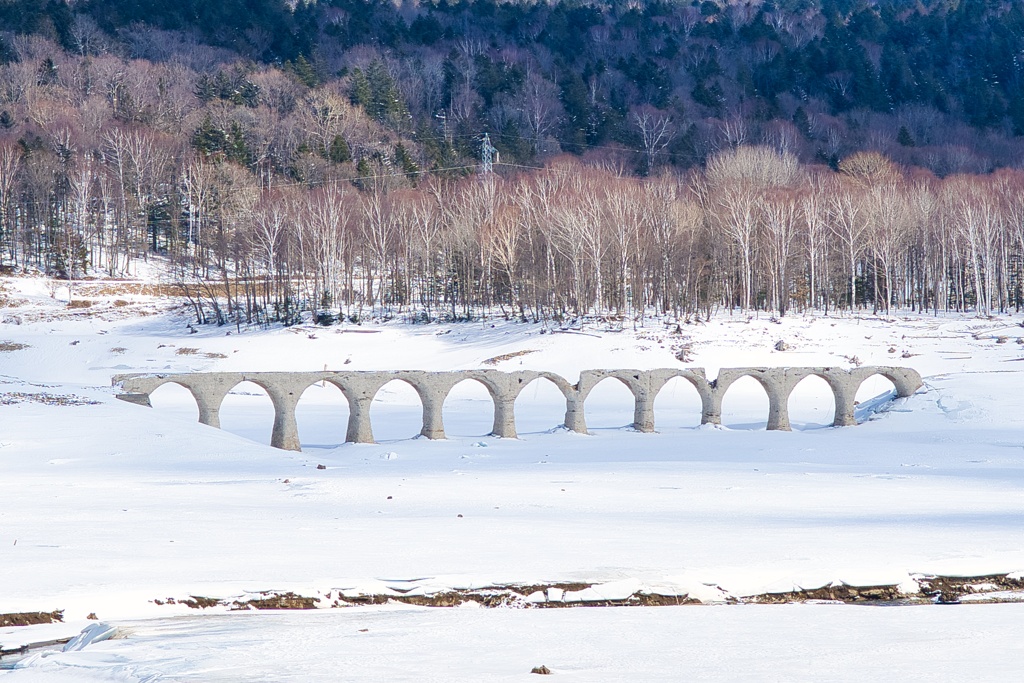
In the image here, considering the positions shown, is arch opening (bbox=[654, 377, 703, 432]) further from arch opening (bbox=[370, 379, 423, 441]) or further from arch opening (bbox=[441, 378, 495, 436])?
arch opening (bbox=[370, 379, 423, 441])

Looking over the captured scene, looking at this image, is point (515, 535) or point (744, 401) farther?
point (744, 401)

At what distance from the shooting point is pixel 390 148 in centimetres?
8231

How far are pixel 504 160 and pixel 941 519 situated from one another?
220 feet

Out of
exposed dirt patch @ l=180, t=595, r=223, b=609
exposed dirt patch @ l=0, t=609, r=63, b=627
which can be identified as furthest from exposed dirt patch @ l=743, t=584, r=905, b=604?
exposed dirt patch @ l=0, t=609, r=63, b=627

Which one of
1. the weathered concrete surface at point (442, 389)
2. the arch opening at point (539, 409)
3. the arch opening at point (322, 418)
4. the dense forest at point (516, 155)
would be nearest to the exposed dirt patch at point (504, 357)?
the arch opening at point (539, 409)

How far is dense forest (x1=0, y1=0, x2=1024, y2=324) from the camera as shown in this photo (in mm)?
56781

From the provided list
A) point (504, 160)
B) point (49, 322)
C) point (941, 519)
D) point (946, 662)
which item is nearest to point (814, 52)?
point (504, 160)

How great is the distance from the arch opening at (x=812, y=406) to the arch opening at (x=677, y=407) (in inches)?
138

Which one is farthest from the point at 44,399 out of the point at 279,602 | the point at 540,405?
the point at 279,602

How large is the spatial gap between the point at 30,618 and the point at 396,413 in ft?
98.5

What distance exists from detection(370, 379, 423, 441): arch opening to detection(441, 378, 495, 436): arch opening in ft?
3.56

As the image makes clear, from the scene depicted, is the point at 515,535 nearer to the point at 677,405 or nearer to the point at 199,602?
the point at 199,602

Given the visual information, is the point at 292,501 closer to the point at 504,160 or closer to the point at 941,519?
the point at 941,519

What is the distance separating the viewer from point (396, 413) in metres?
41.8
